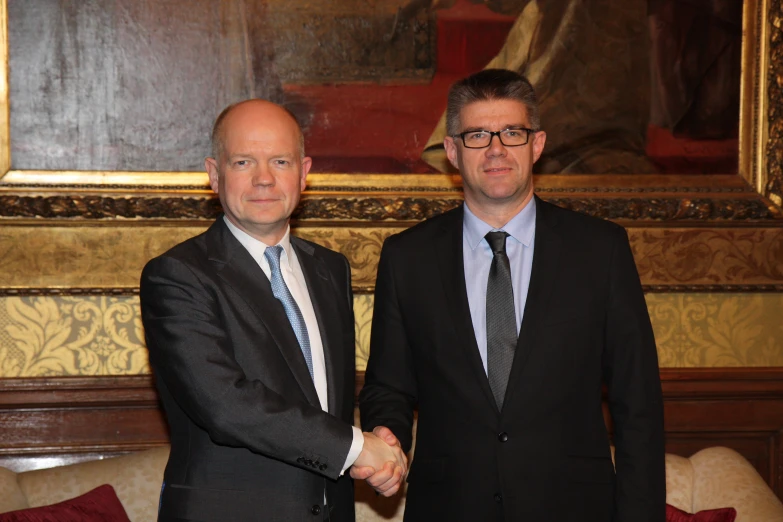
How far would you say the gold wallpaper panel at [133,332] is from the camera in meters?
3.66

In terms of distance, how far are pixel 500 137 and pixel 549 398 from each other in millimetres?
791

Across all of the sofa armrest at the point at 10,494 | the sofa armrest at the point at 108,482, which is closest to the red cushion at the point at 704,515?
the sofa armrest at the point at 108,482

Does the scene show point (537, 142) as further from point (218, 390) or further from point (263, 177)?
point (218, 390)

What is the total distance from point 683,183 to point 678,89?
1.39 feet

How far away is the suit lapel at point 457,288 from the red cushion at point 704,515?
4.38 feet

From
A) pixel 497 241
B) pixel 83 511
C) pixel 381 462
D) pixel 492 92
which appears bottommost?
pixel 83 511

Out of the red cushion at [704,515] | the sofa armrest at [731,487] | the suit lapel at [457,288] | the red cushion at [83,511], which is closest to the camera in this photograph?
the suit lapel at [457,288]

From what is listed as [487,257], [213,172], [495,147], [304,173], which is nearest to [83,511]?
[213,172]

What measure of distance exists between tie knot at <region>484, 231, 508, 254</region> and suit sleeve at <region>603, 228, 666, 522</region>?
34cm

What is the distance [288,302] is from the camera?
99.5 inches

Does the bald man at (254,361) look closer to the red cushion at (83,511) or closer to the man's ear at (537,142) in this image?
the man's ear at (537,142)

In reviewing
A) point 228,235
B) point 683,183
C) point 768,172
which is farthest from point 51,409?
point 768,172

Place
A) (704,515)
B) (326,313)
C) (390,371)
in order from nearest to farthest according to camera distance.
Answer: (326,313) < (390,371) < (704,515)

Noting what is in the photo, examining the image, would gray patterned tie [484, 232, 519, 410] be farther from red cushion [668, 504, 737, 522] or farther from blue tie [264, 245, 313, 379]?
red cushion [668, 504, 737, 522]
